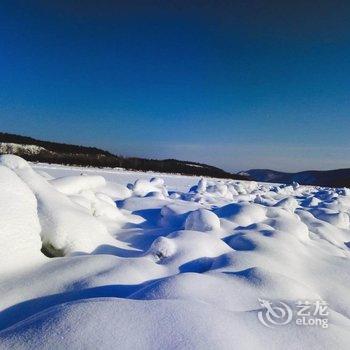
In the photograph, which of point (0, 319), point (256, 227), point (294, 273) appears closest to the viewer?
point (0, 319)

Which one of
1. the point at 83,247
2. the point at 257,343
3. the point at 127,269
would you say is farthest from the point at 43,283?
the point at 257,343

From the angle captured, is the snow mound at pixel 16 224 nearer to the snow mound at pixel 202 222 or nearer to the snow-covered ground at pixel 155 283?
the snow-covered ground at pixel 155 283

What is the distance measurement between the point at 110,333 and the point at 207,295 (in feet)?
2.22

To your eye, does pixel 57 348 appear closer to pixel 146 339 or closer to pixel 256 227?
pixel 146 339

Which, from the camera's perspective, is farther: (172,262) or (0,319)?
(172,262)

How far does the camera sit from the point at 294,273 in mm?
2623

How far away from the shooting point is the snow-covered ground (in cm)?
127

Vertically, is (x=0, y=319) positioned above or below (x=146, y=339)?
below

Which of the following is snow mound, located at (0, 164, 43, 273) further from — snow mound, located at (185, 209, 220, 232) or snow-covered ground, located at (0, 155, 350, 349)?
snow mound, located at (185, 209, 220, 232)

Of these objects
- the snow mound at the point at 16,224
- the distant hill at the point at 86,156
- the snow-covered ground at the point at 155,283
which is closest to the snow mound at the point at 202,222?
the snow-covered ground at the point at 155,283

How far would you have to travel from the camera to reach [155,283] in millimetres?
1788

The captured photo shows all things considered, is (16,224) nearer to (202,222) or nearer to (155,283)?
(155,283)

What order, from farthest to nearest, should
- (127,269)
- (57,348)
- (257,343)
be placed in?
(127,269)
(257,343)
(57,348)

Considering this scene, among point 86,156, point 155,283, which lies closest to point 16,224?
point 155,283
